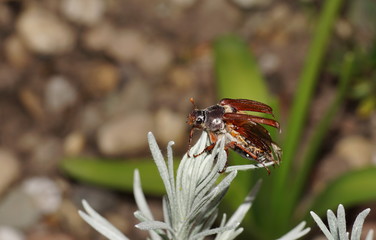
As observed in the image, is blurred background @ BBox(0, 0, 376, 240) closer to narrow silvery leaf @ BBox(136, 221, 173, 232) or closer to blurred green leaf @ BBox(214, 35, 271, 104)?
blurred green leaf @ BBox(214, 35, 271, 104)

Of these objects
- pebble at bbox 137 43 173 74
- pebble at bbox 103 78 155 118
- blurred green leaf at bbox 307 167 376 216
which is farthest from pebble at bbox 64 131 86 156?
blurred green leaf at bbox 307 167 376 216

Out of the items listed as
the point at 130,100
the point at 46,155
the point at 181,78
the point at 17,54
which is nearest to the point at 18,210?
the point at 46,155

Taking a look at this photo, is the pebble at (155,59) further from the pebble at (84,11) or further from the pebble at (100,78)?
the pebble at (84,11)

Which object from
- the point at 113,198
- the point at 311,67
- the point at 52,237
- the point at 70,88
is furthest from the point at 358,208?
the point at 70,88

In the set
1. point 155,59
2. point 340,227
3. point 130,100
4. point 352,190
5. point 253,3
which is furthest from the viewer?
point 253,3

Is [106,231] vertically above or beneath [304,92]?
beneath

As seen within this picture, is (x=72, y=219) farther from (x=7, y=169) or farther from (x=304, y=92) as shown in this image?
(x=304, y=92)

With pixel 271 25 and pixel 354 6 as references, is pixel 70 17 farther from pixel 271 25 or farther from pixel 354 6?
pixel 354 6

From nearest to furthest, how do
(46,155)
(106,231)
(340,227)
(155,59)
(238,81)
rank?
(340,227), (106,231), (238,81), (46,155), (155,59)
